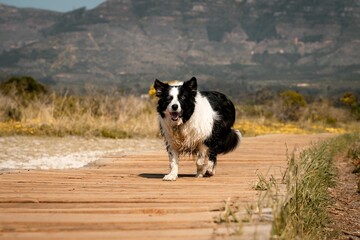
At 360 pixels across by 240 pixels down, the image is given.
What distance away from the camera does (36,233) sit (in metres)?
3.23

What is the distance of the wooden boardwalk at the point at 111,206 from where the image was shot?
128 inches

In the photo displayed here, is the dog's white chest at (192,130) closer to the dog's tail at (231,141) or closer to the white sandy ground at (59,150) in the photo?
the dog's tail at (231,141)

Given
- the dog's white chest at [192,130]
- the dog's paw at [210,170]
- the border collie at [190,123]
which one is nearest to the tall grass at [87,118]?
the border collie at [190,123]

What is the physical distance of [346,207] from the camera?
6375 mm

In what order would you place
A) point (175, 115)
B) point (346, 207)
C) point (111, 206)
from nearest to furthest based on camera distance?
point (111, 206)
point (346, 207)
point (175, 115)

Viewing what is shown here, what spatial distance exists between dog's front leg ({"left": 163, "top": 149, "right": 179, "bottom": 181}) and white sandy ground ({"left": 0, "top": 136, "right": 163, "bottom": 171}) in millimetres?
2447

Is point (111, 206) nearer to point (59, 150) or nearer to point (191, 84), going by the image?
point (191, 84)

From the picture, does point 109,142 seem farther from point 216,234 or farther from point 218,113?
point 216,234

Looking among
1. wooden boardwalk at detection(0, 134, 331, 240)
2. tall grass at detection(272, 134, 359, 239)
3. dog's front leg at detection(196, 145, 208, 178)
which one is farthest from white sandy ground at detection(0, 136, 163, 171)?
tall grass at detection(272, 134, 359, 239)

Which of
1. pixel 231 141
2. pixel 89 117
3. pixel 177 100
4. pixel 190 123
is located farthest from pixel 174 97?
pixel 89 117

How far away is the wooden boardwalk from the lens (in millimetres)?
3244

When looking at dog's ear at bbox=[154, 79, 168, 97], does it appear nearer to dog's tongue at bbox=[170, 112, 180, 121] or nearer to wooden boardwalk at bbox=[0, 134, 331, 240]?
dog's tongue at bbox=[170, 112, 180, 121]

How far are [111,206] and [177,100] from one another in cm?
311

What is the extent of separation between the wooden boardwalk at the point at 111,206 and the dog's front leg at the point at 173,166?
0.45m
